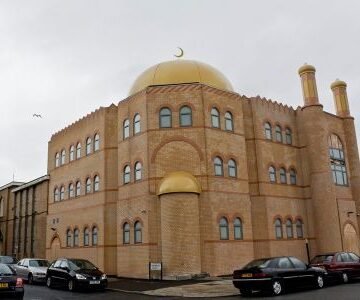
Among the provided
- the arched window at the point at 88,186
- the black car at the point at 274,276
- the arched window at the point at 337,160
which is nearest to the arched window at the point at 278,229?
the arched window at the point at 337,160

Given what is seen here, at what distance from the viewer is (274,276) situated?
14539 millimetres

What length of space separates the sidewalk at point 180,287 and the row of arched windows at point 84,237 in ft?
18.0

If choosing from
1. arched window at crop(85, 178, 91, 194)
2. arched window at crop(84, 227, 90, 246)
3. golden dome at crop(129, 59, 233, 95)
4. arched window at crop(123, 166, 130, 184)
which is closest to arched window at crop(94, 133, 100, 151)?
arched window at crop(85, 178, 91, 194)

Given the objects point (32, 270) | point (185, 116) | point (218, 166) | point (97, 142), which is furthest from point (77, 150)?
point (218, 166)

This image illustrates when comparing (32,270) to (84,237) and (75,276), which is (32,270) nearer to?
(75,276)

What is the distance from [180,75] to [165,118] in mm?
3162

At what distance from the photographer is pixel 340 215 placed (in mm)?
28969

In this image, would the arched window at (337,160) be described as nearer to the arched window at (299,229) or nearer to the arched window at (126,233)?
the arched window at (299,229)

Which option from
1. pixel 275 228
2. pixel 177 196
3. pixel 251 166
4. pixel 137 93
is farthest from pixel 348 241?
pixel 137 93

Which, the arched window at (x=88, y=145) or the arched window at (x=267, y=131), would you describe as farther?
the arched window at (x=88, y=145)

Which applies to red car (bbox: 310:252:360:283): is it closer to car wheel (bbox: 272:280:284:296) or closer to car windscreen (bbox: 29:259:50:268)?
car wheel (bbox: 272:280:284:296)

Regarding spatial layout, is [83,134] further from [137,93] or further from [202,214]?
[202,214]

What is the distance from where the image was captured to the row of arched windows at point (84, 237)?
27109 millimetres

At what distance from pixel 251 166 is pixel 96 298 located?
14126 mm
